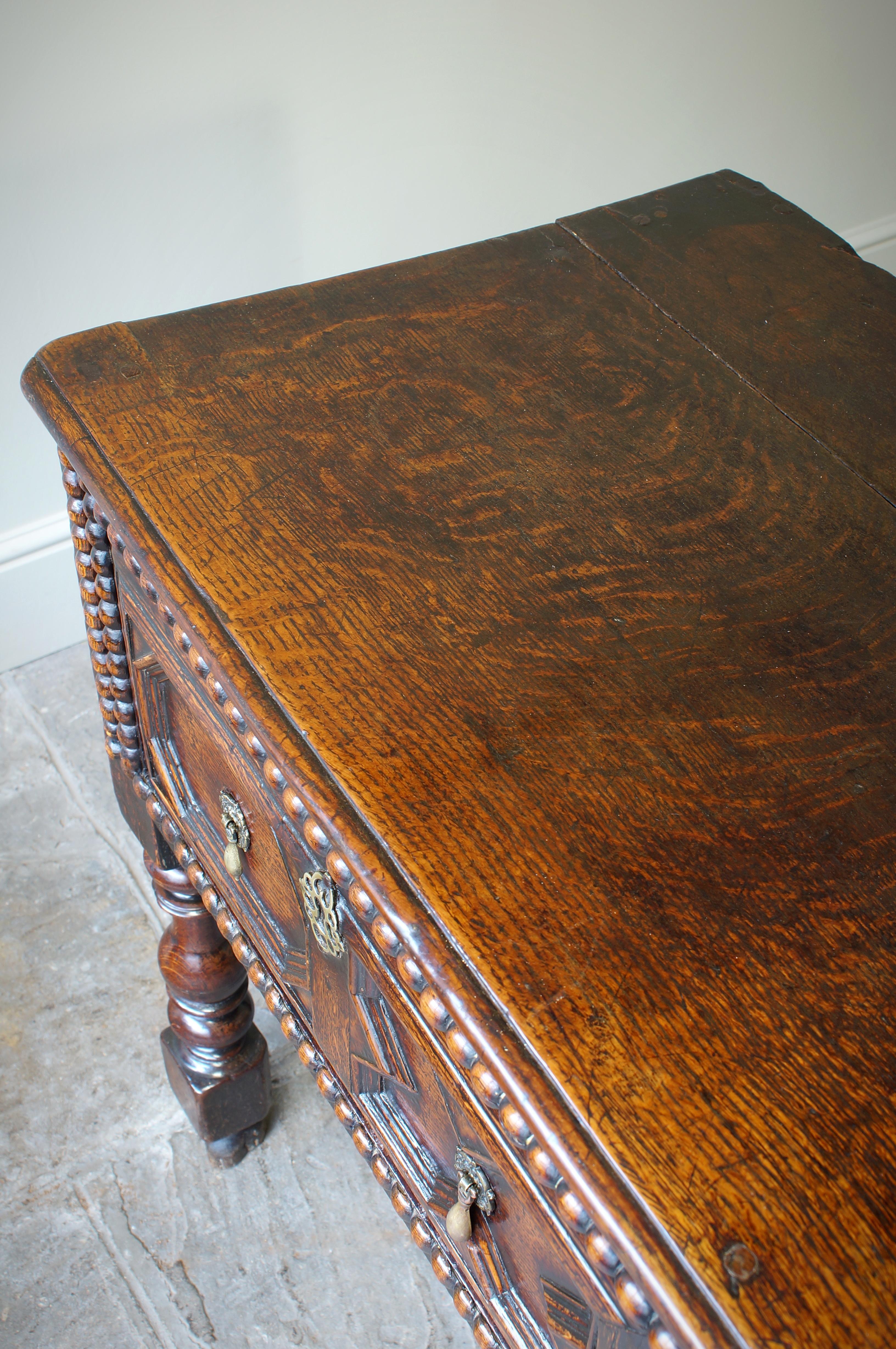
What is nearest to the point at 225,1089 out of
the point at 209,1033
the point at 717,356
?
the point at 209,1033

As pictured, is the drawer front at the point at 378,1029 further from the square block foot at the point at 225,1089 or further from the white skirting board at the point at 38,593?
the white skirting board at the point at 38,593

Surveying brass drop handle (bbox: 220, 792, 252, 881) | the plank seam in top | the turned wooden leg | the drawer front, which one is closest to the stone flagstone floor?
the turned wooden leg

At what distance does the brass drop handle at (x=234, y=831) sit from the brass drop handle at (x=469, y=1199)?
0.77 ft

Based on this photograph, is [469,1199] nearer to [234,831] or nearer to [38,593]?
[234,831]

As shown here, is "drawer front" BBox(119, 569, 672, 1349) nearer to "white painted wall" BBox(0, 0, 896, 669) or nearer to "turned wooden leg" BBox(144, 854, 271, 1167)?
"turned wooden leg" BBox(144, 854, 271, 1167)

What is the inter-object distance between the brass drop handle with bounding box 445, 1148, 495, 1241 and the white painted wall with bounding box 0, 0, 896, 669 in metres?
1.19

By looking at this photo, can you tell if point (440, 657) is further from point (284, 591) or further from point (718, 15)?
point (718, 15)

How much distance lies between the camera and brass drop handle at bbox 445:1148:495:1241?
498 mm

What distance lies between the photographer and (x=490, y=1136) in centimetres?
45

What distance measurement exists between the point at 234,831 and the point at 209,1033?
0.41 m

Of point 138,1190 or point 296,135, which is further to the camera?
point 296,135

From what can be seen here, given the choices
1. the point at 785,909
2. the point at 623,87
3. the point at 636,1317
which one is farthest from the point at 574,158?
the point at 636,1317

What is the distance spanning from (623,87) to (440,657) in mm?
1536

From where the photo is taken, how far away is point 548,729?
0.54m
